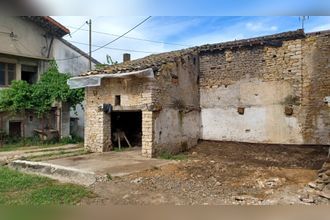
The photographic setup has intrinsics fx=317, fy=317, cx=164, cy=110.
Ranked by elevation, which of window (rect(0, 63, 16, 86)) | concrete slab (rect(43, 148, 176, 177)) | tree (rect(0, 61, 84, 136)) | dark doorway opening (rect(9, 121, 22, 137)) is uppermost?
window (rect(0, 63, 16, 86))

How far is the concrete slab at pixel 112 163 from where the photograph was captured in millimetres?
8135

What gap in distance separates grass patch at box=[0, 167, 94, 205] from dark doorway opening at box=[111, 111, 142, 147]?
5337mm

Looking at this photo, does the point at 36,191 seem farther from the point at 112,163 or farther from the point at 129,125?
the point at 129,125

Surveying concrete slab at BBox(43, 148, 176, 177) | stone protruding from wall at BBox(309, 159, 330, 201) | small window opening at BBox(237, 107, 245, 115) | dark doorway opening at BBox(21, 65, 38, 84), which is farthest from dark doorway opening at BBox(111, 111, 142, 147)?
stone protruding from wall at BBox(309, 159, 330, 201)

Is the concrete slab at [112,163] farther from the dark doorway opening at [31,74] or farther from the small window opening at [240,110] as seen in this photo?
the dark doorway opening at [31,74]

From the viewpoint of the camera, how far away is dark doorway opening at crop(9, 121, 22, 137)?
49.5ft

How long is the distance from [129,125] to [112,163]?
510cm

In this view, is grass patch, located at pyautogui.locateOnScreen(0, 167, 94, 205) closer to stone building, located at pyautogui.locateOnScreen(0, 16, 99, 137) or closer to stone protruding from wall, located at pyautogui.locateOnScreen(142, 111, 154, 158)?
stone protruding from wall, located at pyautogui.locateOnScreen(142, 111, 154, 158)

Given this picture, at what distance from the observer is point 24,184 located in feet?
23.8

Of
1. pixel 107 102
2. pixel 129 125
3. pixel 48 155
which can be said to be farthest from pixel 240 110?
pixel 48 155

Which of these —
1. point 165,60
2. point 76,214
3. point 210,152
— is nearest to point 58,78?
point 165,60

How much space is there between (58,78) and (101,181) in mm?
9842

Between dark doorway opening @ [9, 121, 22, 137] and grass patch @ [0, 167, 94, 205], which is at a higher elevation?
dark doorway opening @ [9, 121, 22, 137]

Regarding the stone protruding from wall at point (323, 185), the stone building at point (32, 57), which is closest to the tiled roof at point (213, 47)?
the stone building at point (32, 57)
